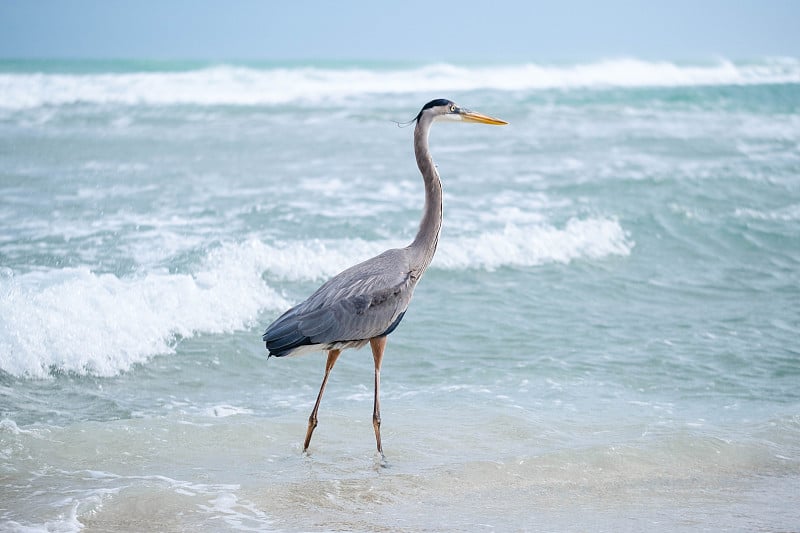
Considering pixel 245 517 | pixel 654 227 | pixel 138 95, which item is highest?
pixel 138 95

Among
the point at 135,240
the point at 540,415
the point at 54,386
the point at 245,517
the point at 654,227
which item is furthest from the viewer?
the point at 654,227

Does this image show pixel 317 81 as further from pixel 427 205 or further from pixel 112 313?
pixel 427 205

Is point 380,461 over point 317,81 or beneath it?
beneath

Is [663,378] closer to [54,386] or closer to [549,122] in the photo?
[54,386]

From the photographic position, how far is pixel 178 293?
27.4 feet

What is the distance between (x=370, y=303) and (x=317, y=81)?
31189mm

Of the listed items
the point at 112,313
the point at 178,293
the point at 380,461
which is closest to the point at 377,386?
the point at 380,461

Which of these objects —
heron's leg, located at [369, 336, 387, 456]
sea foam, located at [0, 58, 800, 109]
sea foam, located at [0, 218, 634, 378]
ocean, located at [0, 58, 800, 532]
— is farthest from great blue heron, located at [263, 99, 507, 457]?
sea foam, located at [0, 58, 800, 109]

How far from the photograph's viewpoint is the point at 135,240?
10.3 meters

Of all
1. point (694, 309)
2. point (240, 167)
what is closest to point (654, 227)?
point (694, 309)

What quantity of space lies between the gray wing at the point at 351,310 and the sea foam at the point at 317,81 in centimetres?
2252

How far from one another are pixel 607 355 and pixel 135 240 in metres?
5.30

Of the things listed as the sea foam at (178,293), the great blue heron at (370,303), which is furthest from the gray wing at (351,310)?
the sea foam at (178,293)

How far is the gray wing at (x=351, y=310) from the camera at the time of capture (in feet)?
17.3
